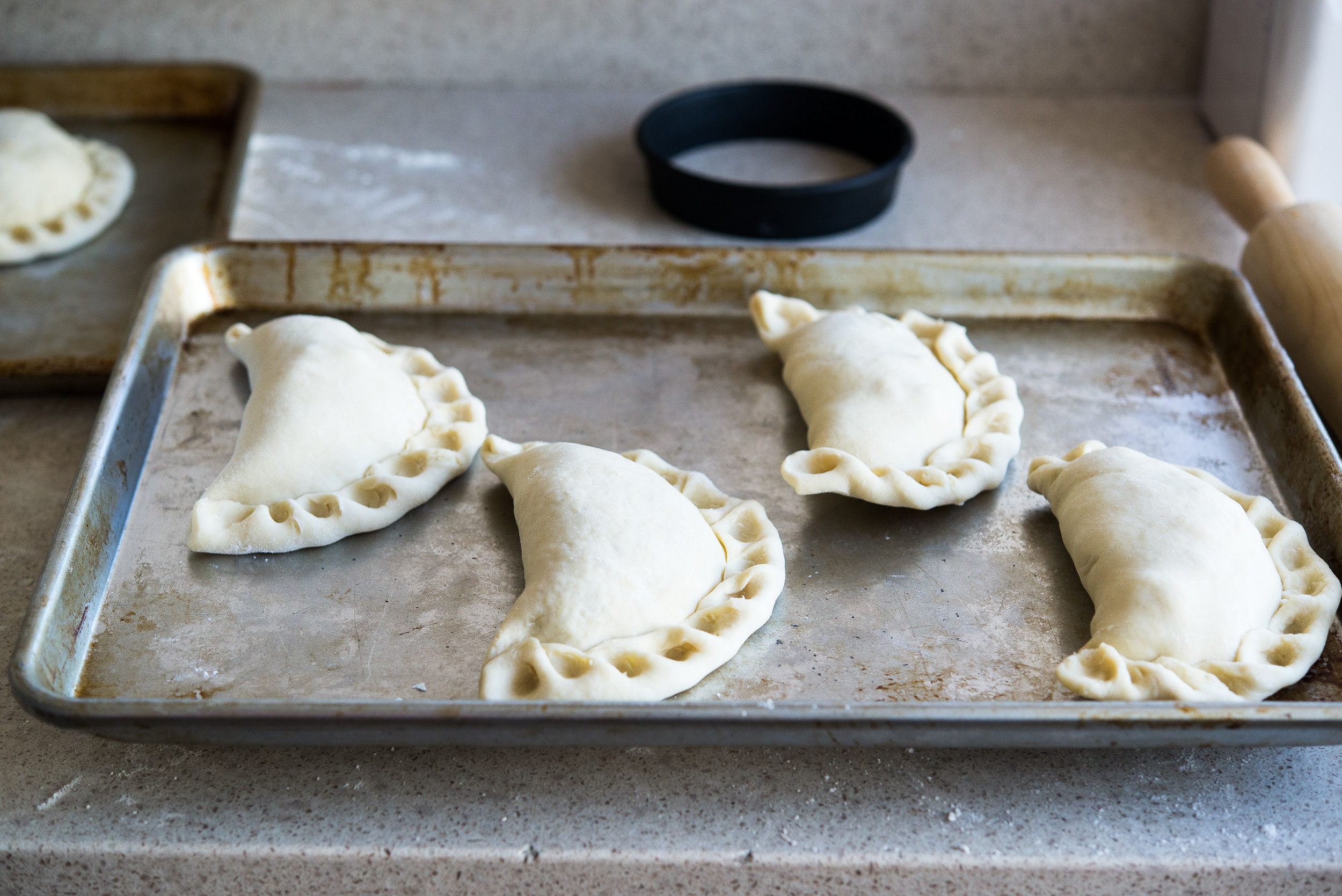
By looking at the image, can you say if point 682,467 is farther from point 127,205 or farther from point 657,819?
point 127,205

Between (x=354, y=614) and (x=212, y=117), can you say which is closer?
(x=354, y=614)

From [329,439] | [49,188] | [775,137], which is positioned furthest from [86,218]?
[775,137]

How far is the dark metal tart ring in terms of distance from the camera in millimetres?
2164

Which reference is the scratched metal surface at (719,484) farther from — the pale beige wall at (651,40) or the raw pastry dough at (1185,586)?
the pale beige wall at (651,40)

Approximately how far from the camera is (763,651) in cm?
130

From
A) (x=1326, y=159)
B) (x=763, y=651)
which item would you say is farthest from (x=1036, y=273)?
(x=763, y=651)

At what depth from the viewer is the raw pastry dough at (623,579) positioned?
121cm

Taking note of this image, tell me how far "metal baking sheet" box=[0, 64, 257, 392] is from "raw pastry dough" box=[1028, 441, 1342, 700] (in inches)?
58.6

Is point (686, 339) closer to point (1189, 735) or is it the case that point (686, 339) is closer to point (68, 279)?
point (1189, 735)

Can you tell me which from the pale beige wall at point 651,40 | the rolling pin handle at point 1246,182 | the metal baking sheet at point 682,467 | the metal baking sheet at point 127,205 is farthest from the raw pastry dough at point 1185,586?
the pale beige wall at point 651,40

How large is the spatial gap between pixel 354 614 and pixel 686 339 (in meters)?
0.73

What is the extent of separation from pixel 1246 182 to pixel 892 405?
869 millimetres

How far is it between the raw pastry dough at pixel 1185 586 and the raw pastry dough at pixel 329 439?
83 cm

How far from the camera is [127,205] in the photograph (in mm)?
2359
